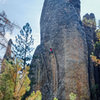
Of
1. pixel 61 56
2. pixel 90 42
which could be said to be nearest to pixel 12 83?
pixel 61 56

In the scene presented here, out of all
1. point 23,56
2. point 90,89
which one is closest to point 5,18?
point 90,89

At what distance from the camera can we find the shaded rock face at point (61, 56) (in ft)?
46.3

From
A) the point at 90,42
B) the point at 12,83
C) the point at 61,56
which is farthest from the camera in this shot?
the point at 90,42

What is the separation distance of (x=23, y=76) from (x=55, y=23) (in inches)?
550

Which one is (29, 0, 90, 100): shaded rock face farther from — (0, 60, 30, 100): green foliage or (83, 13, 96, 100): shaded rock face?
(0, 60, 30, 100): green foliage

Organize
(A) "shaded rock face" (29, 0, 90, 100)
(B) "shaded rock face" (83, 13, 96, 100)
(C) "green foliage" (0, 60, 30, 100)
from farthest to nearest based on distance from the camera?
1. (B) "shaded rock face" (83, 13, 96, 100)
2. (A) "shaded rock face" (29, 0, 90, 100)
3. (C) "green foliage" (0, 60, 30, 100)

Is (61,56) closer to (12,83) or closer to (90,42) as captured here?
(90,42)

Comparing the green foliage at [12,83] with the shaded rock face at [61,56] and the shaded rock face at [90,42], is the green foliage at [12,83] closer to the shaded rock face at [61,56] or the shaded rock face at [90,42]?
the shaded rock face at [61,56]

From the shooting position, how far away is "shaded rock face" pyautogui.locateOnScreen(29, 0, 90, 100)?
1412 centimetres

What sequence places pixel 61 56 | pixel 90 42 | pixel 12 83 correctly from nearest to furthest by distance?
pixel 12 83, pixel 61 56, pixel 90 42

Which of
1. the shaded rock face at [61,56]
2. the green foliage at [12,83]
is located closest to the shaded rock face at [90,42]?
the shaded rock face at [61,56]

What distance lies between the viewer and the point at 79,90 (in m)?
13.8

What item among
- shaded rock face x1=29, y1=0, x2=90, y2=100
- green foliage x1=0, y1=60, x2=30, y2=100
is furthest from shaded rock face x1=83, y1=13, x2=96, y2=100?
green foliage x1=0, y1=60, x2=30, y2=100

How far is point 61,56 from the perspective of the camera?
15.4 metres
